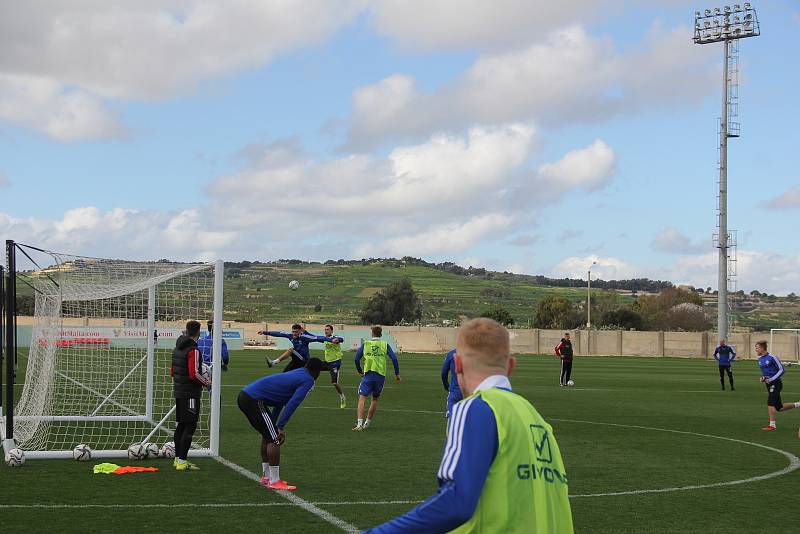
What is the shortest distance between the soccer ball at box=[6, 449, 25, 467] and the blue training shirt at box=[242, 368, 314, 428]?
372 centimetres

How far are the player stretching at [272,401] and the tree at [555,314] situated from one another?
120 metres

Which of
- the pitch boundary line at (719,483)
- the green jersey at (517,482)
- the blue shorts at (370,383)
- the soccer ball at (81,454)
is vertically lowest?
the pitch boundary line at (719,483)

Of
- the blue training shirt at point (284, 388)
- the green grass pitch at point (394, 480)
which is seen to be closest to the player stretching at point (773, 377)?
the green grass pitch at point (394, 480)

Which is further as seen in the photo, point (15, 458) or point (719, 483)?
point (15, 458)

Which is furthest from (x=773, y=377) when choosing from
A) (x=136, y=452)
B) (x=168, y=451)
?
(x=136, y=452)

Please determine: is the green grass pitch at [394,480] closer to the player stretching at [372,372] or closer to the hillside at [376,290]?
the player stretching at [372,372]

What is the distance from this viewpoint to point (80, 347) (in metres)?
24.6

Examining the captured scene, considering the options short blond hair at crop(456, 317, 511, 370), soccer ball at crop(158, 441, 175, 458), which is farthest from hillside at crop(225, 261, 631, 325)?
short blond hair at crop(456, 317, 511, 370)

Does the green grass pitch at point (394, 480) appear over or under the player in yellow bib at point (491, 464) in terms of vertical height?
under

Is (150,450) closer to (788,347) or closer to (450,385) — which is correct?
(450,385)

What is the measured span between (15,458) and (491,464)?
1175cm

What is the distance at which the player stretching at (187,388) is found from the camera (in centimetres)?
1363

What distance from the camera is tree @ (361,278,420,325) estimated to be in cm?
13012

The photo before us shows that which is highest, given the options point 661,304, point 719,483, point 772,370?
point 661,304
